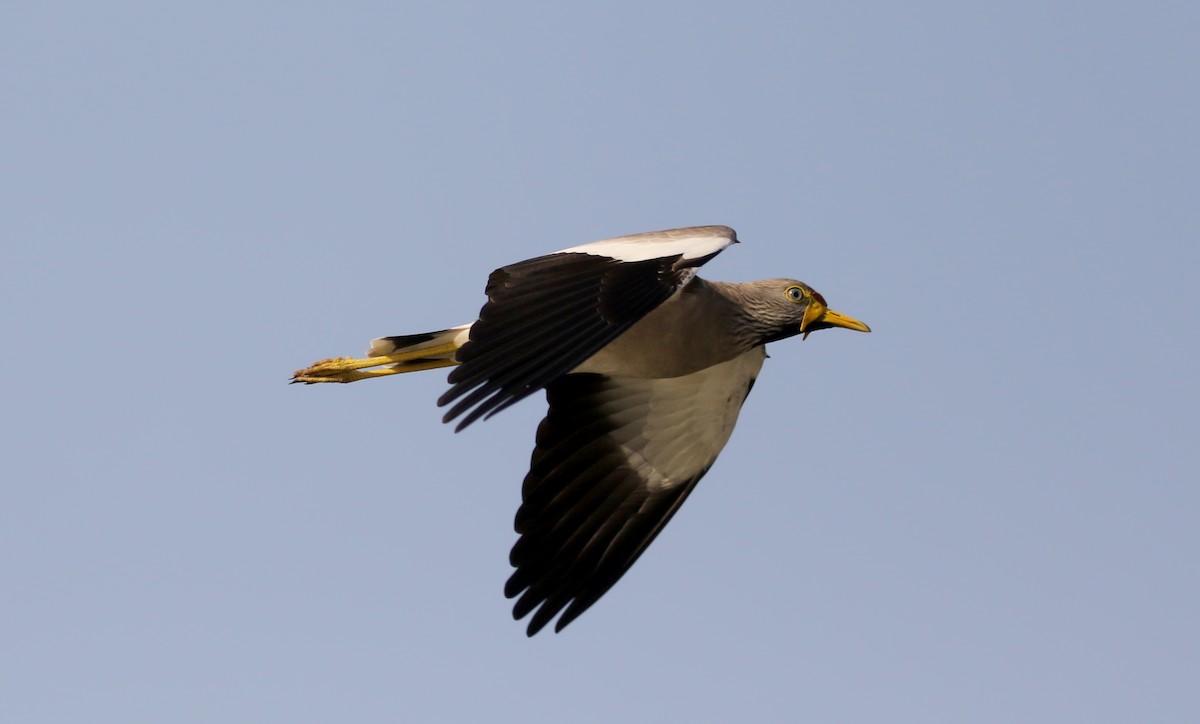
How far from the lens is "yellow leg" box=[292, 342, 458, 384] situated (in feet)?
31.7

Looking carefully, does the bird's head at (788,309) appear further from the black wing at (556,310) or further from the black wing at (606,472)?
the black wing at (556,310)

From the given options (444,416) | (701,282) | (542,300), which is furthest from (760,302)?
(444,416)

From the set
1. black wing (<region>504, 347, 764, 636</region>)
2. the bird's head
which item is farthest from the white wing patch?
black wing (<region>504, 347, 764, 636</region>)

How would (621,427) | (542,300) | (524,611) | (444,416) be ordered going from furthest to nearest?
1. (621,427)
2. (524,611)
3. (542,300)
4. (444,416)

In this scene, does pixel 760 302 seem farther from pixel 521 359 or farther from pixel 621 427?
pixel 521 359

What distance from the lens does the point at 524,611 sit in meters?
9.33

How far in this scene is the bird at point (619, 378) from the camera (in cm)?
816

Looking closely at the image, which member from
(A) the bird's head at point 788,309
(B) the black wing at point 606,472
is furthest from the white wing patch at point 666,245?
(B) the black wing at point 606,472

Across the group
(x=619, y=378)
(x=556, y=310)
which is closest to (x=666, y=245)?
(x=556, y=310)

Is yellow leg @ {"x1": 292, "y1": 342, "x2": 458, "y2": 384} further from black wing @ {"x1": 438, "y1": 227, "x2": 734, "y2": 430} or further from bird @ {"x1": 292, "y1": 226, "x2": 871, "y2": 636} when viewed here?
black wing @ {"x1": 438, "y1": 227, "x2": 734, "y2": 430}

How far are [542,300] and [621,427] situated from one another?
93.3 inches

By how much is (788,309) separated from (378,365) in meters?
2.61

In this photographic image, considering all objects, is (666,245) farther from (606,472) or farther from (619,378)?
(606,472)

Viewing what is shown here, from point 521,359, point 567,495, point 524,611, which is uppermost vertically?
point 521,359
